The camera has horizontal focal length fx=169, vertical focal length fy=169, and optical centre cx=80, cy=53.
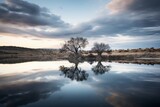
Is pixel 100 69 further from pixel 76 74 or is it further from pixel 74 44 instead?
pixel 74 44

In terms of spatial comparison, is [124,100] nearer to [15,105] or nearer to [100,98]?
[100,98]

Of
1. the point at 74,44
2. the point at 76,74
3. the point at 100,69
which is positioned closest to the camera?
the point at 76,74

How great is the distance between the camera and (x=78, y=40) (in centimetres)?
8175

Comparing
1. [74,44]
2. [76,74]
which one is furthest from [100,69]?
[74,44]

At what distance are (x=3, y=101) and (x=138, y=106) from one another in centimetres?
803

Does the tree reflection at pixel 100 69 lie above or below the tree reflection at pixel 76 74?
below

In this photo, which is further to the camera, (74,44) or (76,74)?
(74,44)

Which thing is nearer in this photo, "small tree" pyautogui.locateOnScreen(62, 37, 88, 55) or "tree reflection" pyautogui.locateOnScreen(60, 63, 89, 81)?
"tree reflection" pyautogui.locateOnScreen(60, 63, 89, 81)

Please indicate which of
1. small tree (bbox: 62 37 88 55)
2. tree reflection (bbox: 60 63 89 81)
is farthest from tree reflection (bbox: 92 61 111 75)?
small tree (bbox: 62 37 88 55)

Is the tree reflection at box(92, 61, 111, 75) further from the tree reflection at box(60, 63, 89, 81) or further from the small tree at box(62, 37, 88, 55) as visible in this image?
the small tree at box(62, 37, 88, 55)

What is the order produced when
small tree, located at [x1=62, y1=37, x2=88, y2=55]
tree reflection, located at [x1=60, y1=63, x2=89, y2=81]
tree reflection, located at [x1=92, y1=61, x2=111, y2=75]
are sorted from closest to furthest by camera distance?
1. tree reflection, located at [x1=60, y1=63, x2=89, y2=81]
2. tree reflection, located at [x1=92, y1=61, x2=111, y2=75]
3. small tree, located at [x1=62, y1=37, x2=88, y2=55]

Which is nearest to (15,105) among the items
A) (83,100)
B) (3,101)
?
(3,101)

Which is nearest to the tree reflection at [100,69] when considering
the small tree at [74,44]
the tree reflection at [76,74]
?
the tree reflection at [76,74]

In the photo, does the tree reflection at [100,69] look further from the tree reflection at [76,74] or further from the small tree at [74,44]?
the small tree at [74,44]
